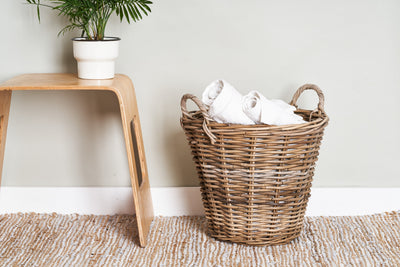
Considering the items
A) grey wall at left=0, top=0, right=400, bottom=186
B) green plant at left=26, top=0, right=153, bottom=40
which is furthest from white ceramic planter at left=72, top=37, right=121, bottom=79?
grey wall at left=0, top=0, right=400, bottom=186

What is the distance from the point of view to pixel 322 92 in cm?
161

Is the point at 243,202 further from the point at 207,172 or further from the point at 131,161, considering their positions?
the point at 131,161

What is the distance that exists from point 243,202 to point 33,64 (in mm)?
829

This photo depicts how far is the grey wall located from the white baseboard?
3cm

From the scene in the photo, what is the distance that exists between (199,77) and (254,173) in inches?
17.3

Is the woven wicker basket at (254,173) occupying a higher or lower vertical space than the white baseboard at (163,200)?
higher

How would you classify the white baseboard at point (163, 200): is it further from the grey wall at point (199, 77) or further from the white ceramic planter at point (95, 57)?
the white ceramic planter at point (95, 57)

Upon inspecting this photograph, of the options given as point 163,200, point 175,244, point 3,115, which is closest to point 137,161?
point 163,200

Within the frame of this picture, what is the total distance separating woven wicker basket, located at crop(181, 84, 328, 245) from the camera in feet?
4.56

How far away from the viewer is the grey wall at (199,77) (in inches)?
65.9

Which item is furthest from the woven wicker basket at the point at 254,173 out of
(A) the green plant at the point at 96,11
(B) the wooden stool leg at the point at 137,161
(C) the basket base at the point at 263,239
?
(A) the green plant at the point at 96,11

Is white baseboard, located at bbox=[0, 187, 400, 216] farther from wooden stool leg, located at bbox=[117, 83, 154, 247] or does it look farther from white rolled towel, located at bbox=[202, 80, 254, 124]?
white rolled towel, located at bbox=[202, 80, 254, 124]

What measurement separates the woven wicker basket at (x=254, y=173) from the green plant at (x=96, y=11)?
319 mm

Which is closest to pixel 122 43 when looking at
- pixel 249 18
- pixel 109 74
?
pixel 109 74
